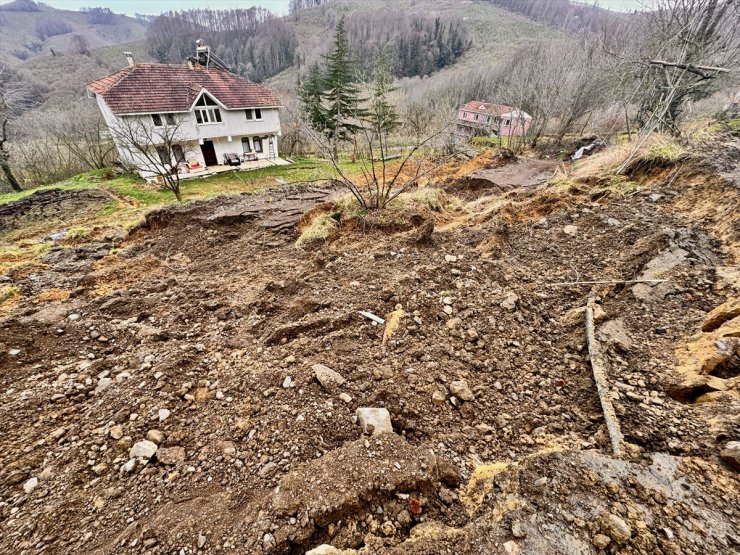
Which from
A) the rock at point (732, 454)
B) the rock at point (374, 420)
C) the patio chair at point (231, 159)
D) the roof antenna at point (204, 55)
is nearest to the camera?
the rock at point (732, 454)

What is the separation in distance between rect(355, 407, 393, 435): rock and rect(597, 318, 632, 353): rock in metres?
2.19

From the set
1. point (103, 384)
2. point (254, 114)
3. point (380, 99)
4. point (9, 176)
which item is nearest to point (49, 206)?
point (9, 176)

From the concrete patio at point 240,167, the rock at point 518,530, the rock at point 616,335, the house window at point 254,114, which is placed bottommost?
the concrete patio at point 240,167

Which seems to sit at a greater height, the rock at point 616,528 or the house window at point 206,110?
the rock at point 616,528

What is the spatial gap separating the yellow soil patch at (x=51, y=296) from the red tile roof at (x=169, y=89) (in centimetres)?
1505

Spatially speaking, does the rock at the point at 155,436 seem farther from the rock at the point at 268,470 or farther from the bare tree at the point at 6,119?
the bare tree at the point at 6,119

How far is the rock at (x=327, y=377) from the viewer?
2.74 m

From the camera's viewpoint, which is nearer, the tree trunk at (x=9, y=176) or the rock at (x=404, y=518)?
the rock at (x=404, y=518)

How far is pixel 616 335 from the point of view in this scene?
3.05 m

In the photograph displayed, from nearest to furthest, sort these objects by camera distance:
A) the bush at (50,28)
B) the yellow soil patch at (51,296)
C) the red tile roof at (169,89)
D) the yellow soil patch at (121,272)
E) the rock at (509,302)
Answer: the rock at (509,302) < the yellow soil patch at (51,296) < the yellow soil patch at (121,272) < the red tile roof at (169,89) < the bush at (50,28)

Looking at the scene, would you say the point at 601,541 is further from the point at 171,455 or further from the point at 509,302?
the point at 171,455

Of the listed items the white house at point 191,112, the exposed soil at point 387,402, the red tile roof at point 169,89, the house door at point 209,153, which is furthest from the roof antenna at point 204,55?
the exposed soil at point 387,402

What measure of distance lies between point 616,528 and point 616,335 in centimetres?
196

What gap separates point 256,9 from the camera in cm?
11538
